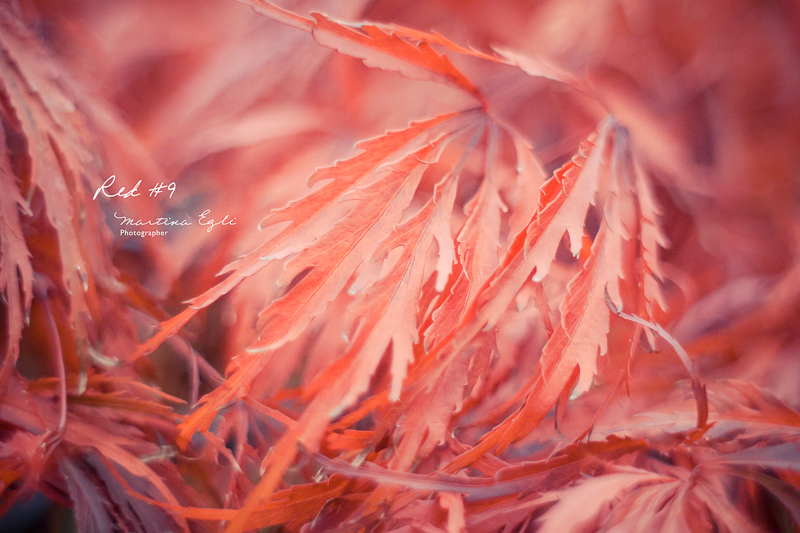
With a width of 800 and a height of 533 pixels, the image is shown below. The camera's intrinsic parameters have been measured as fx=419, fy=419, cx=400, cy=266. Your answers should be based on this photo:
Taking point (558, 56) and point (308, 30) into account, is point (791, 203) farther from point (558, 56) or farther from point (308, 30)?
point (308, 30)

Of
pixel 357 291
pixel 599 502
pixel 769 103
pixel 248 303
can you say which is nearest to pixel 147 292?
pixel 248 303

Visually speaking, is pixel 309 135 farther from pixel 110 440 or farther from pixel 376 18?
pixel 110 440

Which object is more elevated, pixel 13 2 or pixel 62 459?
pixel 13 2

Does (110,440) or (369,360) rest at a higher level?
(369,360)

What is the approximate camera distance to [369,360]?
335 millimetres

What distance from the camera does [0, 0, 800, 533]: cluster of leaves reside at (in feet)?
1.05

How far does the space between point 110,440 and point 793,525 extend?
59 cm

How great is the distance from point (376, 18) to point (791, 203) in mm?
351

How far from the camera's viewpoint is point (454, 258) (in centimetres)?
34

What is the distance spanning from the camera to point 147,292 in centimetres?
40

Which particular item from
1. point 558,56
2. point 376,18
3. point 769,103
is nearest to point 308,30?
point 376,18

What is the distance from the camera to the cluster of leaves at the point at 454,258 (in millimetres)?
322

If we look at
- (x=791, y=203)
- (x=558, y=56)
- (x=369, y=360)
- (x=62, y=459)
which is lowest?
(x=62, y=459)

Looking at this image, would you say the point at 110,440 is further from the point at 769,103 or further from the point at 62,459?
the point at 769,103
